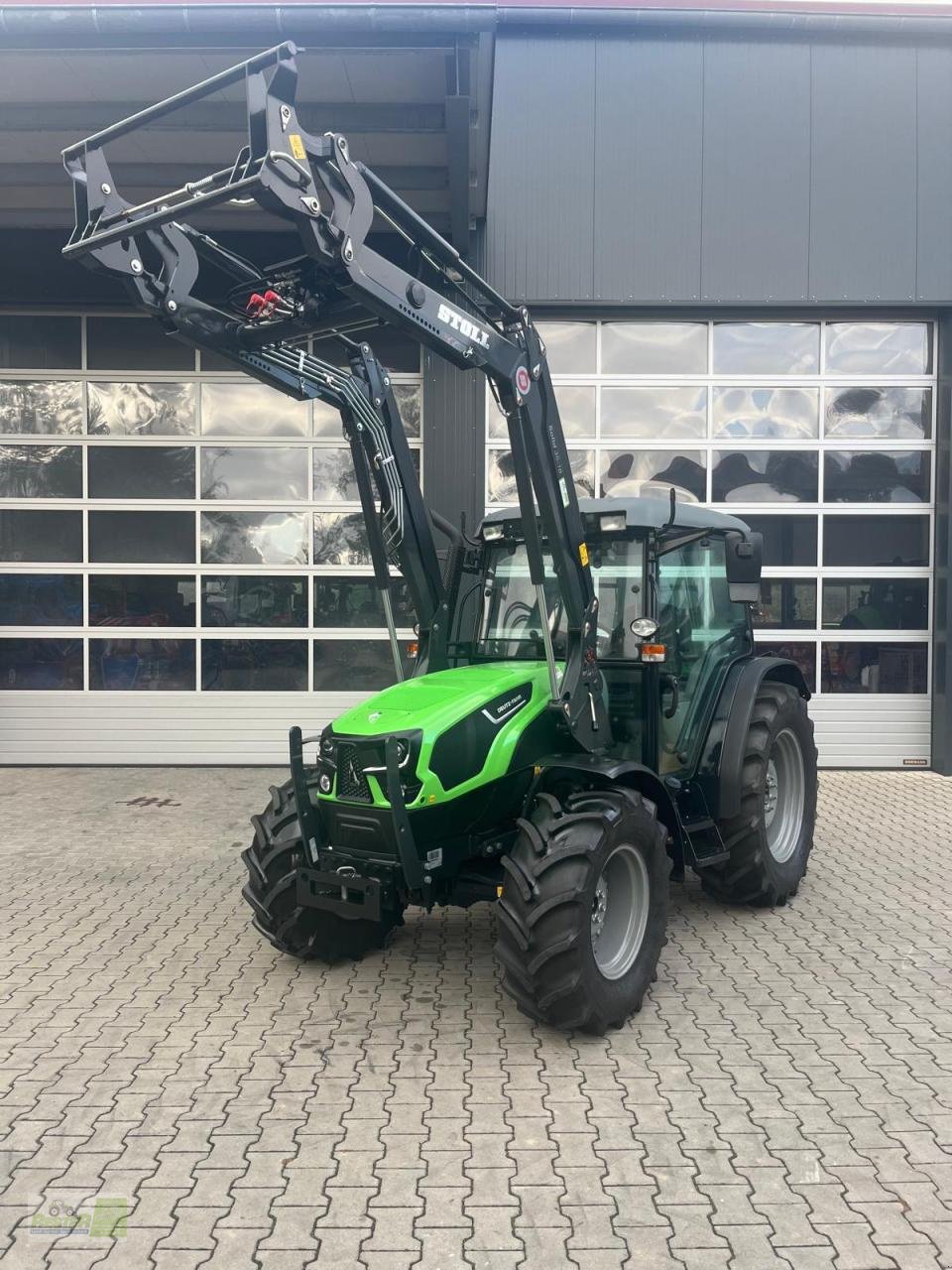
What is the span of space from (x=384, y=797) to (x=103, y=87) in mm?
6807

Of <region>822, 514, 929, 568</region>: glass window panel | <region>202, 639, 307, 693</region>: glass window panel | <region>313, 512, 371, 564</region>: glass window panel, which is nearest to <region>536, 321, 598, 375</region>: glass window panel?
<region>313, 512, 371, 564</region>: glass window panel

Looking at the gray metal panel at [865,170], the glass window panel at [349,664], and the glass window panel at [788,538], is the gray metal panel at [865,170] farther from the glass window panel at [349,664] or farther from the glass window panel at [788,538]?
the glass window panel at [349,664]

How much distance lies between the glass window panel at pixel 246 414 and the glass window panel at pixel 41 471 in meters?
1.43

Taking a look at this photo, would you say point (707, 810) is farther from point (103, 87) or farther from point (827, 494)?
point (103, 87)

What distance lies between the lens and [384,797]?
Answer: 4.15 metres

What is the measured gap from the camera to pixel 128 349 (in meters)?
10.4

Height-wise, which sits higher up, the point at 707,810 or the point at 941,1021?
the point at 707,810

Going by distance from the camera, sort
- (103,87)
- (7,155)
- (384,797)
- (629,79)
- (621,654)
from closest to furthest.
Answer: (384,797)
(621,654)
(103,87)
(7,155)
(629,79)

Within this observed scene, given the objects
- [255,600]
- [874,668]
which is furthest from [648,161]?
[255,600]

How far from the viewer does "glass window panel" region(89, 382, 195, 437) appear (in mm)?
10391

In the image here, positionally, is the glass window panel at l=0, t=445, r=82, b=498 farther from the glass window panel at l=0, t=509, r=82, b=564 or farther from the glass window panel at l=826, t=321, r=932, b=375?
the glass window panel at l=826, t=321, r=932, b=375

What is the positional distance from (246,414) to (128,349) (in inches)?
54.8

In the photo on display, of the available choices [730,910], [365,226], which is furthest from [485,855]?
[365,226]

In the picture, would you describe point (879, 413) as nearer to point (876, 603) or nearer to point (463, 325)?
point (876, 603)
